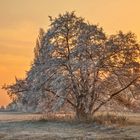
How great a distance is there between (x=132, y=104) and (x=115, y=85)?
11.3ft

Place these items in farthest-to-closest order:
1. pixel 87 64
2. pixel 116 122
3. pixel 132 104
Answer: pixel 132 104
pixel 87 64
pixel 116 122

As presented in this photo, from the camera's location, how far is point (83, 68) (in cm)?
4459

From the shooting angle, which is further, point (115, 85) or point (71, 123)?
point (115, 85)

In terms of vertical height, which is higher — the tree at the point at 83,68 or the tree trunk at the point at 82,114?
the tree at the point at 83,68

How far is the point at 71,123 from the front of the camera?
41.2 m

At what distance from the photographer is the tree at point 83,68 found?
149 ft

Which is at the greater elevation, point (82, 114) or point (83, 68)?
point (83, 68)

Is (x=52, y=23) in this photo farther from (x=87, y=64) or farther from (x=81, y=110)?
(x=81, y=110)

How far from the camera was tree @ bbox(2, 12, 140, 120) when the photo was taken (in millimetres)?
45438

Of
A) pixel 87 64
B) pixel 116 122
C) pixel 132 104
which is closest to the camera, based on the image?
pixel 116 122

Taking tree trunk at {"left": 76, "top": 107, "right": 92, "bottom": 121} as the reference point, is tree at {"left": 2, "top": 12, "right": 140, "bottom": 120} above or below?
above

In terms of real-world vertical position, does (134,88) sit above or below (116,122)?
above

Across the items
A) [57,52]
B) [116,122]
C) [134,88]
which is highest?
[57,52]

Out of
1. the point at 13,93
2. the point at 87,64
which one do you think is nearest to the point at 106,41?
the point at 87,64
